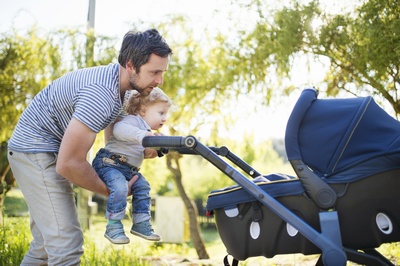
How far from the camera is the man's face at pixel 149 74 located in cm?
287

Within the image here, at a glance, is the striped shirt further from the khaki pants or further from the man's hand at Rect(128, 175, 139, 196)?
the man's hand at Rect(128, 175, 139, 196)

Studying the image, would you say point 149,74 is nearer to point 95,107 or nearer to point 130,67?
point 130,67

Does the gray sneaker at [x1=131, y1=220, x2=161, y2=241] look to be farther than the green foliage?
No

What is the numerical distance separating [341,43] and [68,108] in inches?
131

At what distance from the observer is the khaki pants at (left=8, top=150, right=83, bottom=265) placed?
2.92 meters

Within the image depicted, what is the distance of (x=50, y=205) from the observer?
296 cm

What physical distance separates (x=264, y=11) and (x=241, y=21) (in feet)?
1.32

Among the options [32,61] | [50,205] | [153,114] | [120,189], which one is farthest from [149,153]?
[32,61]

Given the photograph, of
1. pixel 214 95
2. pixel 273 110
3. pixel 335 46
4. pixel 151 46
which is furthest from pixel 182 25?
pixel 151 46

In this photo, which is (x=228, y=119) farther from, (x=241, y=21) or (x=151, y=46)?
(x=151, y=46)

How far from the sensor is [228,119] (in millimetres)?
7484

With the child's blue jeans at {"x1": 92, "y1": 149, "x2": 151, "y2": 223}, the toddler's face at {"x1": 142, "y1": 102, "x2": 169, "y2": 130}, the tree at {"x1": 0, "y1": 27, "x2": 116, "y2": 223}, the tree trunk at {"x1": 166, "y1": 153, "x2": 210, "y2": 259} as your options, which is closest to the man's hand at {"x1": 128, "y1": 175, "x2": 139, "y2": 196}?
the child's blue jeans at {"x1": 92, "y1": 149, "x2": 151, "y2": 223}

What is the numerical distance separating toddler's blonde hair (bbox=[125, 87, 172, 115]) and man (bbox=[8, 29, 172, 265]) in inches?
10.0

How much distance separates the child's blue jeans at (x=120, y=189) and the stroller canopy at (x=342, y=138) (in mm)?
837
